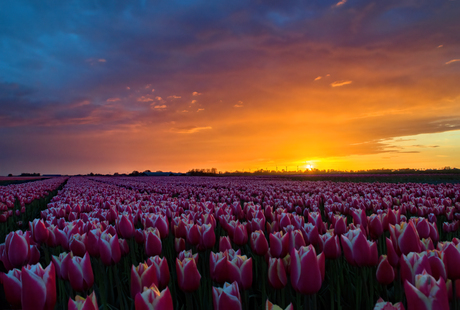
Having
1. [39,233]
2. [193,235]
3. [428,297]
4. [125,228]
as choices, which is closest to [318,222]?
[193,235]

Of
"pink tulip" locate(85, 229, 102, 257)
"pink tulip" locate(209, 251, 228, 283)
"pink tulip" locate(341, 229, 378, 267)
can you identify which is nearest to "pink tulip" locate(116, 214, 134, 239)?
"pink tulip" locate(85, 229, 102, 257)

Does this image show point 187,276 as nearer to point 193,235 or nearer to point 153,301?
point 153,301

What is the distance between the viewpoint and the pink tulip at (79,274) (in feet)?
7.31

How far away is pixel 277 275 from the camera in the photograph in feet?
6.99

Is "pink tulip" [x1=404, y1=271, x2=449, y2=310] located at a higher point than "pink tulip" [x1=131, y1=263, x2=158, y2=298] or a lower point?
higher

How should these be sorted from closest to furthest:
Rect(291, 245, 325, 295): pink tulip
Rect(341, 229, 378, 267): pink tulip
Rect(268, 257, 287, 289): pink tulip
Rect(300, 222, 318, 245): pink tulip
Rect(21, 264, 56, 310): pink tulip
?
Rect(21, 264, 56, 310): pink tulip → Rect(291, 245, 325, 295): pink tulip → Rect(268, 257, 287, 289): pink tulip → Rect(341, 229, 378, 267): pink tulip → Rect(300, 222, 318, 245): pink tulip

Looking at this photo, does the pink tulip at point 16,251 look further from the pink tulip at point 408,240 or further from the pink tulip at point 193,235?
the pink tulip at point 408,240

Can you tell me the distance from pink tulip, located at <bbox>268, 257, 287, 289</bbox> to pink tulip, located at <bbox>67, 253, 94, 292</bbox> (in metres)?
1.38

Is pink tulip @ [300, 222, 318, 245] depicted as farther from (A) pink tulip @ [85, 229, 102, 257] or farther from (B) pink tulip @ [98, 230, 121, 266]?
(A) pink tulip @ [85, 229, 102, 257]

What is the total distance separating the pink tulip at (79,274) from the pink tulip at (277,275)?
138cm

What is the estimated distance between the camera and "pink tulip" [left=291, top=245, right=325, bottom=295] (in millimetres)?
1919

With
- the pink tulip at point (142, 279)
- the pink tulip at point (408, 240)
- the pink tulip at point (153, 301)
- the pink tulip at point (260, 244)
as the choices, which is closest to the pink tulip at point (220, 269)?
the pink tulip at point (142, 279)

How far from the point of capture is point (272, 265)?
214cm

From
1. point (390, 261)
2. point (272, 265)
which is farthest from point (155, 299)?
point (390, 261)
